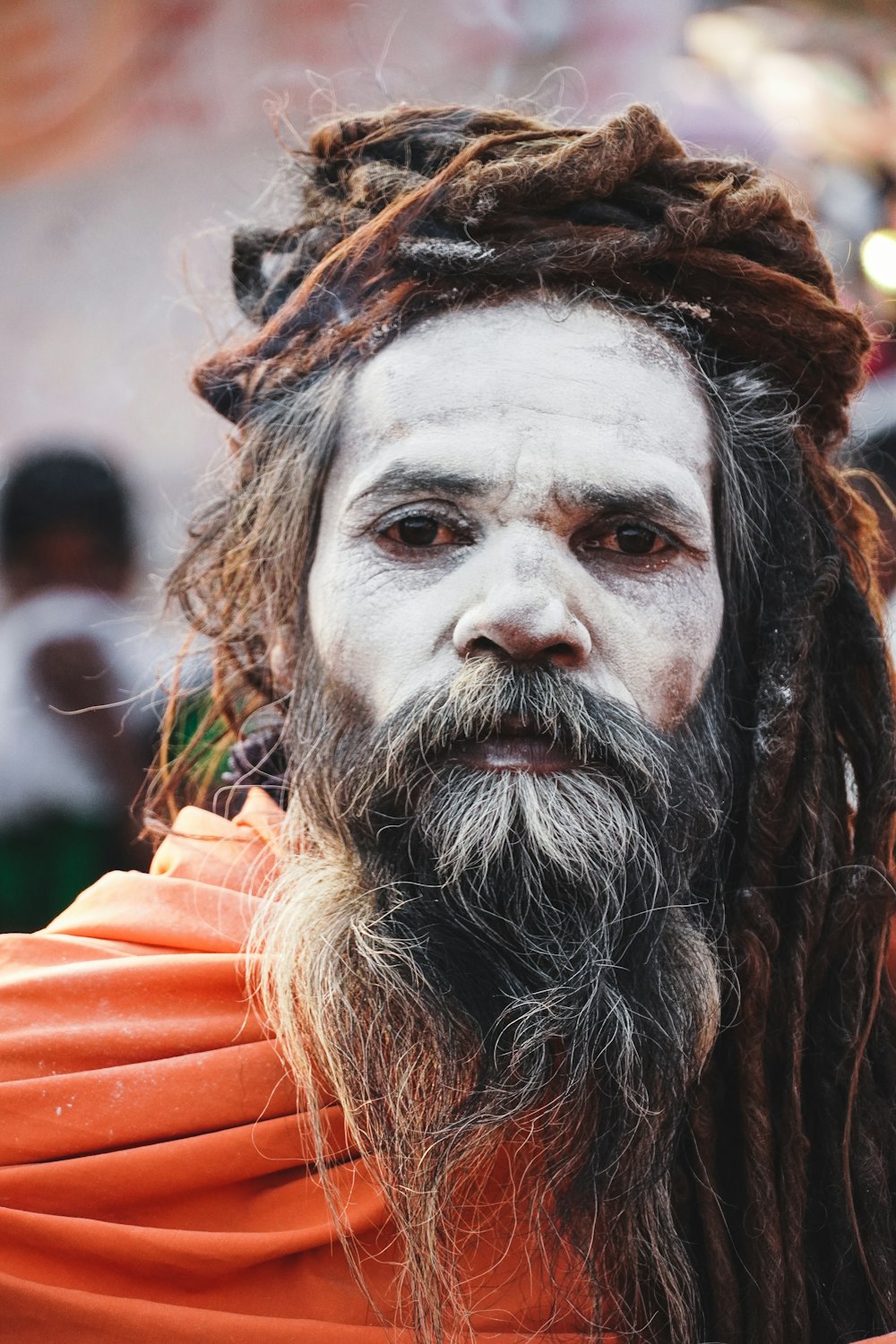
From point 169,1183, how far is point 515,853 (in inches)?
24.7

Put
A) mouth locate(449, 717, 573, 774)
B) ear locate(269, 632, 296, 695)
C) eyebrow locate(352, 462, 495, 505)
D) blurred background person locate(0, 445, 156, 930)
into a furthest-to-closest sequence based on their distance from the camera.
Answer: blurred background person locate(0, 445, 156, 930)
ear locate(269, 632, 296, 695)
eyebrow locate(352, 462, 495, 505)
mouth locate(449, 717, 573, 774)

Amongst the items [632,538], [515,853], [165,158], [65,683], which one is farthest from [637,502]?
[165,158]

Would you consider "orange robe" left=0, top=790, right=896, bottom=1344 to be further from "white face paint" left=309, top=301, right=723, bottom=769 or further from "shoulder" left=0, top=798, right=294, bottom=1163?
"white face paint" left=309, top=301, right=723, bottom=769

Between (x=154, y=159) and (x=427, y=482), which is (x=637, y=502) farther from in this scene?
(x=154, y=159)

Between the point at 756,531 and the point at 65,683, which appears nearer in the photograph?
the point at 756,531

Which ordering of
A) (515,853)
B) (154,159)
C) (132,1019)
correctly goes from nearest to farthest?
(515,853), (132,1019), (154,159)

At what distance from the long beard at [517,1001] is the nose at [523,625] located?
3 cm

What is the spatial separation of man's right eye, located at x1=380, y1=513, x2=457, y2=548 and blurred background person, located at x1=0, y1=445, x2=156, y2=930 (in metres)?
0.89

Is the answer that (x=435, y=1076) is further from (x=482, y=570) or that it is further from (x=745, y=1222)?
(x=482, y=570)

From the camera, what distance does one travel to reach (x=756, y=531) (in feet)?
6.88

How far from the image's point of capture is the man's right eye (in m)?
1.83

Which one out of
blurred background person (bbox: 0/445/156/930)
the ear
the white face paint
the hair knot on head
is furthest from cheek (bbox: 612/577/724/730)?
blurred background person (bbox: 0/445/156/930)

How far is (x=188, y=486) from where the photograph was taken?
2.84 m

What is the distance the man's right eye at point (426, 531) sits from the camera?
72.2 inches
